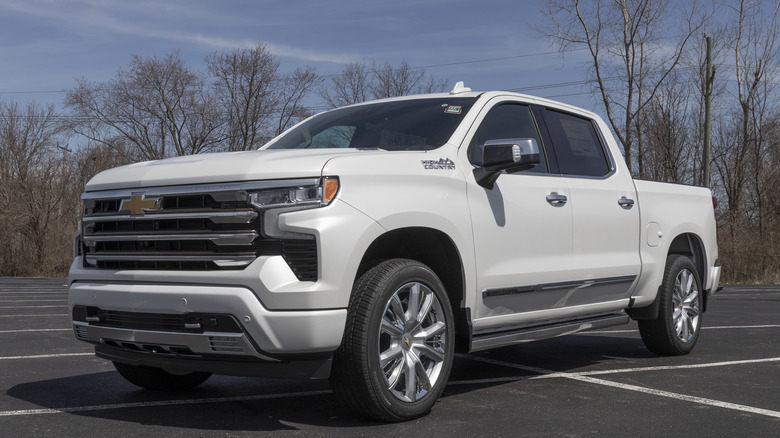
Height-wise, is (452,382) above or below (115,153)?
below

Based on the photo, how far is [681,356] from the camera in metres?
7.30

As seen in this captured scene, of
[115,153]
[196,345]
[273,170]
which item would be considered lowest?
[196,345]

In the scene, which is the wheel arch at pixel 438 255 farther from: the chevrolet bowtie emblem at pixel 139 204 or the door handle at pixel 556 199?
the chevrolet bowtie emblem at pixel 139 204

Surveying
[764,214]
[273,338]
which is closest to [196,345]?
[273,338]

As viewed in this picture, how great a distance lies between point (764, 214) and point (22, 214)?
106 feet

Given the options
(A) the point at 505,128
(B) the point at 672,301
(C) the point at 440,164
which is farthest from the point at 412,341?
(B) the point at 672,301

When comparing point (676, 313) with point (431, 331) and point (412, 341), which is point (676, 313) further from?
point (412, 341)

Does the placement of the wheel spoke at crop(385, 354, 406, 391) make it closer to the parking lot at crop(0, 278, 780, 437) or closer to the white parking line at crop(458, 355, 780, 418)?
the parking lot at crop(0, 278, 780, 437)

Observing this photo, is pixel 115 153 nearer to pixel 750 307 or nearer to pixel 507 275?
pixel 750 307

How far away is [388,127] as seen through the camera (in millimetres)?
5594

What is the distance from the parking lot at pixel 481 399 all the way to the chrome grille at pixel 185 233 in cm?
88

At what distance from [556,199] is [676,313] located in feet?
7.45

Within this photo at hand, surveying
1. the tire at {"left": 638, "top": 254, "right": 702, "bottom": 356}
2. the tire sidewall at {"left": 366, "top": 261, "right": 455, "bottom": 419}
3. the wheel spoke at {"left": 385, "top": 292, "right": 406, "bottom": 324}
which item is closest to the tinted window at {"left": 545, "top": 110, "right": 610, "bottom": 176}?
the tire at {"left": 638, "top": 254, "right": 702, "bottom": 356}

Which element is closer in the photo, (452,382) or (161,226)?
(161,226)
